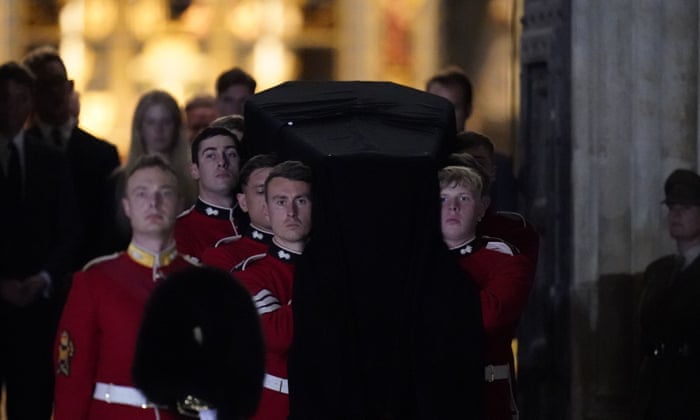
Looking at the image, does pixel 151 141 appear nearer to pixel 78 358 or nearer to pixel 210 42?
pixel 78 358

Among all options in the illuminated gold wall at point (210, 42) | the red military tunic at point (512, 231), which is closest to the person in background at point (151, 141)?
the red military tunic at point (512, 231)

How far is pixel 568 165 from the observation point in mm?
8438

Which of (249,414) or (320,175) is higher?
(320,175)

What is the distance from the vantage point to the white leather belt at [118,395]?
6.07 meters

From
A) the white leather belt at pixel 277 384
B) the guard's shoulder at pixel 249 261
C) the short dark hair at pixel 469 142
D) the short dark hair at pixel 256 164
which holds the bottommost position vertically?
the white leather belt at pixel 277 384

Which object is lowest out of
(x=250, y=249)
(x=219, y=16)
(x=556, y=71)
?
(x=250, y=249)

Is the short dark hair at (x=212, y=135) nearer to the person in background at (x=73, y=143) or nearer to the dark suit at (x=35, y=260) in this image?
the dark suit at (x=35, y=260)

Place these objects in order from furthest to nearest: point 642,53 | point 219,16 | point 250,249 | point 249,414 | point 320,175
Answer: point 219,16 → point 642,53 → point 250,249 → point 320,175 → point 249,414

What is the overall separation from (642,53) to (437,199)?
91.7 inches

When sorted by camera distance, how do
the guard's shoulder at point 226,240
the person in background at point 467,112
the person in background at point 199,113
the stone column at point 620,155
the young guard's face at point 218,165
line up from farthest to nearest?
the person in background at point 199,113 → the person in background at point 467,112 → the stone column at point 620,155 → the young guard's face at point 218,165 → the guard's shoulder at point 226,240

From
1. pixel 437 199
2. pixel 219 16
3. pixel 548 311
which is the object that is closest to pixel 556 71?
pixel 548 311

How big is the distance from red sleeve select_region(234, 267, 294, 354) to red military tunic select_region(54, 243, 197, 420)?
249 millimetres

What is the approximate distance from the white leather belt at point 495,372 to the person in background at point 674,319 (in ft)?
3.37

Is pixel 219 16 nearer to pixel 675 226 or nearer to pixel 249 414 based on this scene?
pixel 675 226
